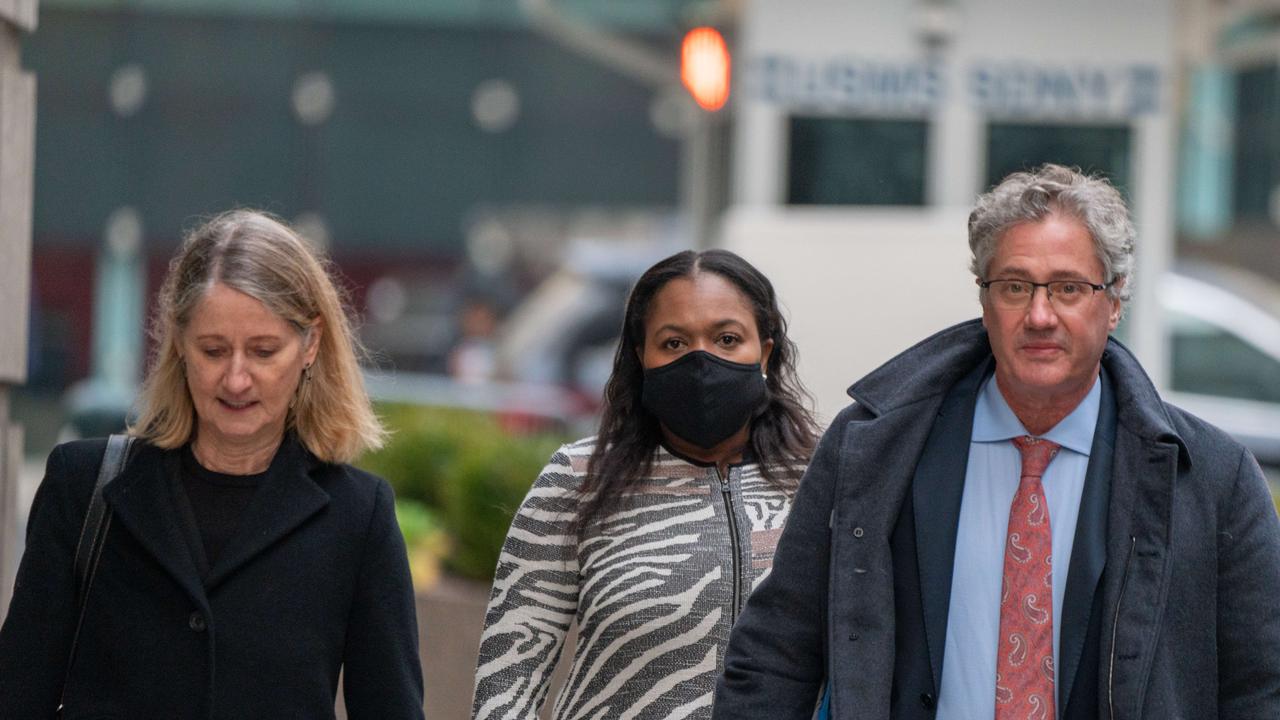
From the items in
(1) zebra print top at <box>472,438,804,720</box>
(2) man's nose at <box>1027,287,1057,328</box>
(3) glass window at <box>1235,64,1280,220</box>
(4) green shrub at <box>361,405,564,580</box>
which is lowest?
(4) green shrub at <box>361,405,564,580</box>

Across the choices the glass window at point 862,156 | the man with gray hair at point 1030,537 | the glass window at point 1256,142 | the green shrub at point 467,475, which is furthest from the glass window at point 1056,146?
the glass window at point 1256,142

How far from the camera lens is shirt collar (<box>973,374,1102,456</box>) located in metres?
3.42

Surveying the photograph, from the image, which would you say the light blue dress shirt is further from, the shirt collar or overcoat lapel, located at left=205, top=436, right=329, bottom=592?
overcoat lapel, located at left=205, top=436, right=329, bottom=592

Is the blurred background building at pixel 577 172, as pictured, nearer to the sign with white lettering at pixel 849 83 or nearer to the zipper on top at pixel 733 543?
the sign with white lettering at pixel 849 83

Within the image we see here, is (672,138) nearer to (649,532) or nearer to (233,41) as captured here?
(233,41)

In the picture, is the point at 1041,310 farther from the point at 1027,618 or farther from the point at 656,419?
the point at 656,419

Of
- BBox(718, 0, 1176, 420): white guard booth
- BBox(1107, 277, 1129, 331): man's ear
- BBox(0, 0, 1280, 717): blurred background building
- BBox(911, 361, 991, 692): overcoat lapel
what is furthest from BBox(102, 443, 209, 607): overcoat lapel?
BBox(718, 0, 1176, 420): white guard booth

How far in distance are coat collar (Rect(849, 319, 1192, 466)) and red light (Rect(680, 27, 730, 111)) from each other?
6408 millimetres

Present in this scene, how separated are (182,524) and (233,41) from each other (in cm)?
2307

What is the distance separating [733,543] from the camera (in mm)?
4156

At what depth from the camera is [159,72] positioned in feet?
84.5

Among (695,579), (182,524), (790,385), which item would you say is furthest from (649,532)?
A: (182,524)

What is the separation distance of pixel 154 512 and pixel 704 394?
1.16m

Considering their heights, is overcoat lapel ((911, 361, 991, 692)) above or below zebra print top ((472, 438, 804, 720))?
above
